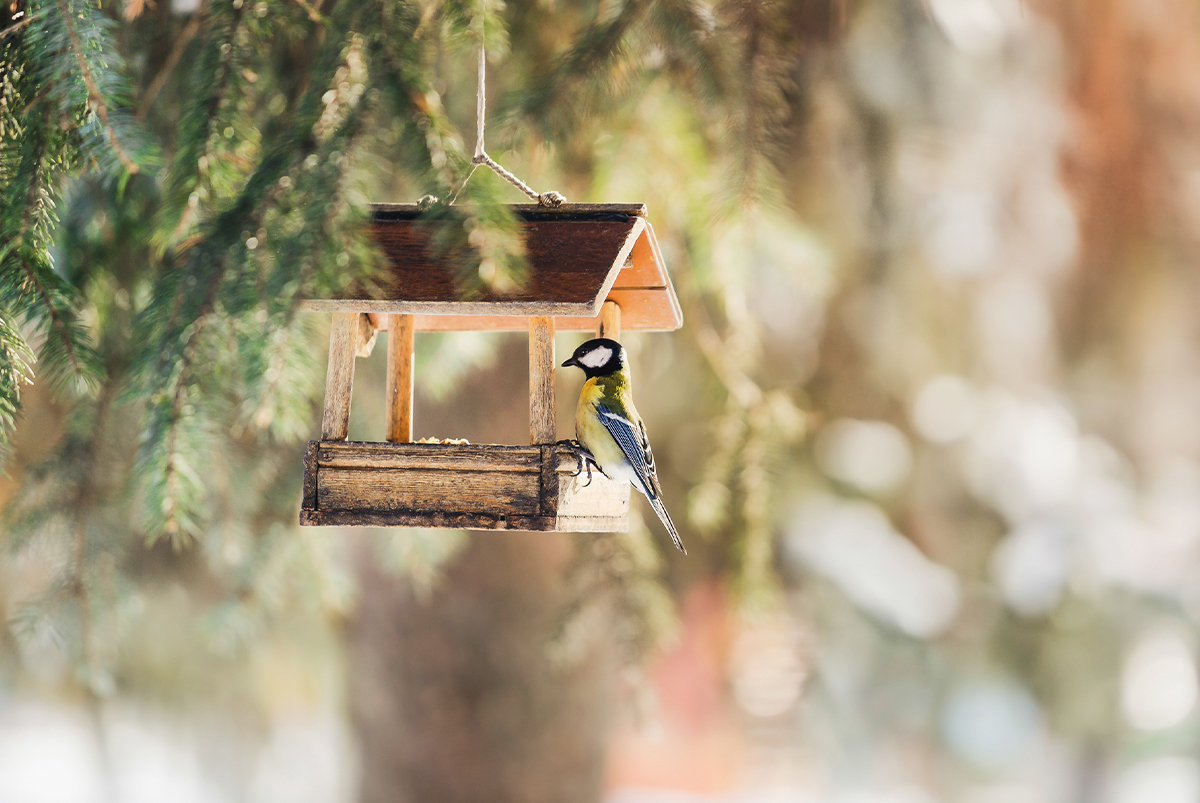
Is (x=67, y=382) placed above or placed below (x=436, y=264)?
below

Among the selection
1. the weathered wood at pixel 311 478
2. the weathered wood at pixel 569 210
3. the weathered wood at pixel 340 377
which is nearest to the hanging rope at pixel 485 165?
the weathered wood at pixel 569 210

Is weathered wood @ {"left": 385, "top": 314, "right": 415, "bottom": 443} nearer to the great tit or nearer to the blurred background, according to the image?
the blurred background

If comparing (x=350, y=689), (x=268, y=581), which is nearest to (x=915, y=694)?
(x=350, y=689)

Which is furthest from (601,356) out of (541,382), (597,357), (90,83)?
(90,83)

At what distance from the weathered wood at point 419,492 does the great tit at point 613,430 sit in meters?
0.17

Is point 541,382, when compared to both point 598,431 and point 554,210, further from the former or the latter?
point 554,210

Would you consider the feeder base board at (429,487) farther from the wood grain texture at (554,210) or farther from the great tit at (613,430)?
the wood grain texture at (554,210)

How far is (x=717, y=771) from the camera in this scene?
6133 mm

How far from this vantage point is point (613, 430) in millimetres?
1354

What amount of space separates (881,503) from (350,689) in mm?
2712

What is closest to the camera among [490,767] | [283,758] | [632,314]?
[632,314]

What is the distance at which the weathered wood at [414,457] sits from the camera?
1.24 m

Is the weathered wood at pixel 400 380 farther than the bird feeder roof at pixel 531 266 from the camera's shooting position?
Yes

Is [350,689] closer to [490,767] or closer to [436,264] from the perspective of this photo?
[490,767]
